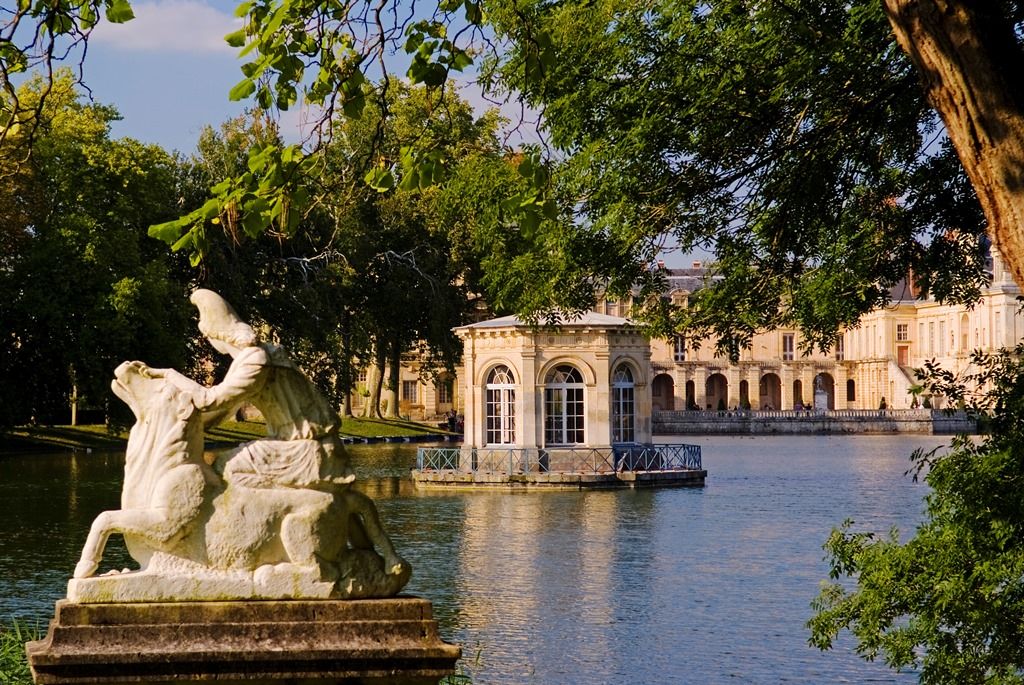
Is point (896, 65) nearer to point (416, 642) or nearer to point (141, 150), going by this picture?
point (416, 642)

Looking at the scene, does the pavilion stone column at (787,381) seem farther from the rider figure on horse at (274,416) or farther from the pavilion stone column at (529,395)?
the rider figure on horse at (274,416)

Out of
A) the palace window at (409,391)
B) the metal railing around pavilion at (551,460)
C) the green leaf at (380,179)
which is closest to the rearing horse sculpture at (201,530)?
the green leaf at (380,179)

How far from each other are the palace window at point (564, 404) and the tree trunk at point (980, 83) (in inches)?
1198

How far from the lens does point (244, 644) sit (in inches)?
213

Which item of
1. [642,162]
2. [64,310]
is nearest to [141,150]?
[64,310]

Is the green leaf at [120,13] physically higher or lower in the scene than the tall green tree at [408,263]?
lower

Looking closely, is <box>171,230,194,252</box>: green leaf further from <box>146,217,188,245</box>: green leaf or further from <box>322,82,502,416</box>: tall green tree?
<box>322,82,502,416</box>: tall green tree

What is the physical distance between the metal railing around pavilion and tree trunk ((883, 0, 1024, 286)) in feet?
99.4

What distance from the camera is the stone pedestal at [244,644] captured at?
5316 millimetres

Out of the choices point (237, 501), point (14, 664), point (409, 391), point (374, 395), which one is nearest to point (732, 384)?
point (409, 391)

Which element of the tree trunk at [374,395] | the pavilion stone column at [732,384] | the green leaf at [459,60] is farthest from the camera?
the pavilion stone column at [732,384]

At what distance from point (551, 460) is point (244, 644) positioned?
30.5m

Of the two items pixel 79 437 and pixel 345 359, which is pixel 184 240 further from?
pixel 79 437

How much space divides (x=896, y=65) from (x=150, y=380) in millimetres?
6194
